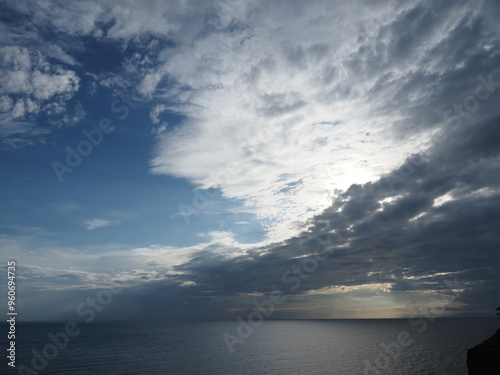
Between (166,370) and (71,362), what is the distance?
28.9 m

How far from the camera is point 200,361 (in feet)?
286

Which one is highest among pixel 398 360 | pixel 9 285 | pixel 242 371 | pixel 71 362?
pixel 9 285

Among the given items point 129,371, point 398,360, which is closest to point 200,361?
point 129,371

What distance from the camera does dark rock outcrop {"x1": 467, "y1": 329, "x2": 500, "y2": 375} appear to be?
33.0m

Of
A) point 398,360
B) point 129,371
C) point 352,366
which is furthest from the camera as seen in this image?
point 398,360

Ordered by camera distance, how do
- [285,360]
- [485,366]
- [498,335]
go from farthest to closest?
[285,360], [498,335], [485,366]

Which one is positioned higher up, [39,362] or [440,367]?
[39,362]

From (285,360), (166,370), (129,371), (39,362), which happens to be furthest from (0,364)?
(285,360)

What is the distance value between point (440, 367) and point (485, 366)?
164 ft

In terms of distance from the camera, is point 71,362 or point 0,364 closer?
point 0,364

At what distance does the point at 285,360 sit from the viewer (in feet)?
300

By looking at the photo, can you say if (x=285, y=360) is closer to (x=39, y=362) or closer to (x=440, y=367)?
(x=440, y=367)

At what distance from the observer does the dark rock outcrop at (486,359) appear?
33.0 metres

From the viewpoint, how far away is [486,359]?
3388 centimetres
